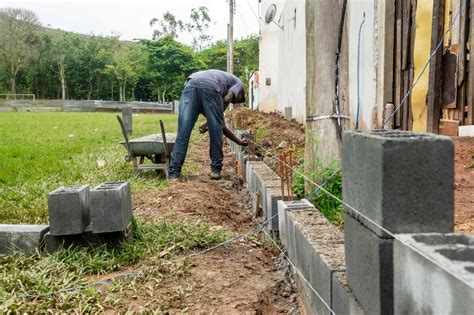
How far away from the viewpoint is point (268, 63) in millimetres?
19922

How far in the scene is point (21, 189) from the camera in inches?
211

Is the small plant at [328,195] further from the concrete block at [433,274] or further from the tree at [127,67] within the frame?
the tree at [127,67]

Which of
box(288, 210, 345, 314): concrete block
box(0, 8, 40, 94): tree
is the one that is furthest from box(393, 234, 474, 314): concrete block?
box(0, 8, 40, 94): tree

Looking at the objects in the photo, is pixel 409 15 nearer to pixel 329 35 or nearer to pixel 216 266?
pixel 329 35

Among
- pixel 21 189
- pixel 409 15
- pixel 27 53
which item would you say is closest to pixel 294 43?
pixel 409 15

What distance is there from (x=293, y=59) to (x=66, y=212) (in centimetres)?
1062

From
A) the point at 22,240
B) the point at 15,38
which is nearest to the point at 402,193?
the point at 22,240

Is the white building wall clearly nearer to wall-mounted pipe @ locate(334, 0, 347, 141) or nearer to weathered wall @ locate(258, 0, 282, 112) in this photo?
wall-mounted pipe @ locate(334, 0, 347, 141)

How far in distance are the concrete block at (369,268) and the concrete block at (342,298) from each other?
0.10 ft

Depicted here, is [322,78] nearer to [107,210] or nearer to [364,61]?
[107,210]

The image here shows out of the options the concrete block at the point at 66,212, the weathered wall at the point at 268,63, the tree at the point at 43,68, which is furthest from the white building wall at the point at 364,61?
the tree at the point at 43,68

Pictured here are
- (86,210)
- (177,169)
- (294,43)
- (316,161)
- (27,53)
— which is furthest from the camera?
(27,53)

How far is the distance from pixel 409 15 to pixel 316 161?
10.9 feet

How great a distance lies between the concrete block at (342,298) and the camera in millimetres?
1706
